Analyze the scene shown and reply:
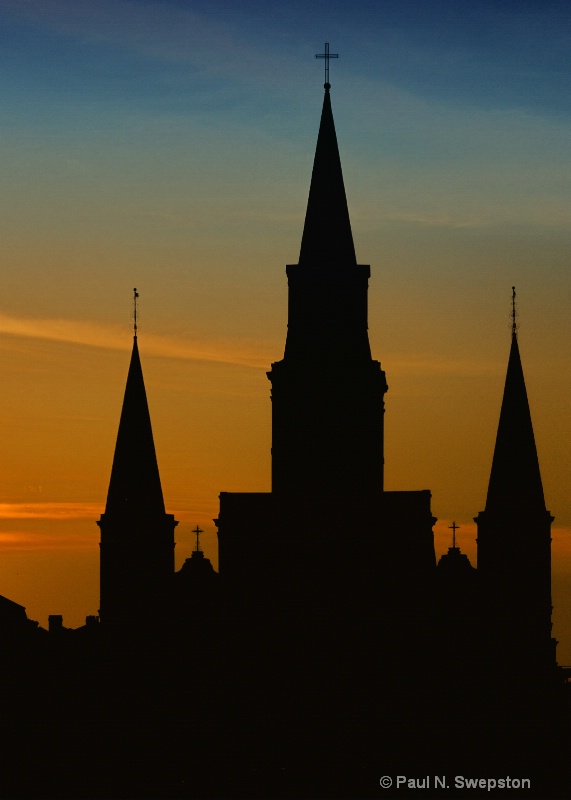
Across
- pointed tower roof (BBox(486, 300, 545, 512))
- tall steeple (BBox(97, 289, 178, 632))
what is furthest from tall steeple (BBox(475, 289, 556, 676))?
tall steeple (BBox(97, 289, 178, 632))

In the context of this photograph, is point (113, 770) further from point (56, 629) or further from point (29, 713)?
point (56, 629)

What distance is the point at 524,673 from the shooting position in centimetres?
8100

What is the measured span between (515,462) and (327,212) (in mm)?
10940

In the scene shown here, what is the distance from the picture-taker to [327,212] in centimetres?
8238

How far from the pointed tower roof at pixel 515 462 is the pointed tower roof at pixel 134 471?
473 inches

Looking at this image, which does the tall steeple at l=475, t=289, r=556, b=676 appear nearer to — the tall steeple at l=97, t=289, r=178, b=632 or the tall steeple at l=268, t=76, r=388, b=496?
the tall steeple at l=268, t=76, r=388, b=496

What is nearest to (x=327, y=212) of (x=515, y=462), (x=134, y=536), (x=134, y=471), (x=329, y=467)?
(x=329, y=467)

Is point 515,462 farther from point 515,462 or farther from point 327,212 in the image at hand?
point 327,212

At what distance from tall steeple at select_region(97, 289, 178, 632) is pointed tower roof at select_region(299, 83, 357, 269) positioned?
8.61 metres

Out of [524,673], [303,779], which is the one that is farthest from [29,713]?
[524,673]

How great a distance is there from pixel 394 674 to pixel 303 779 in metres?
5.93

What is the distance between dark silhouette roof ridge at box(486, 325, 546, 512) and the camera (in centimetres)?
8206

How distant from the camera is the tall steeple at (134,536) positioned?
83.4m

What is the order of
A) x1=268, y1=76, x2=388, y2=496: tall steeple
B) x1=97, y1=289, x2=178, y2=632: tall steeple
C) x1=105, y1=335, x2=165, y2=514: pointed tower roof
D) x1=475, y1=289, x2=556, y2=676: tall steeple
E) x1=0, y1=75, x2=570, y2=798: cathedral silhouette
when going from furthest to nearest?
x1=105, y1=335, x2=165, y2=514: pointed tower roof, x1=97, y1=289, x2=178, y2=632: tall steeple, x1=268, y1=76, x2=388, y2=496: tall steeple, x1=475, y1=289, x2=556, y2=676: tall steeple, x1=0, y1=75, x2=570, y2=798: cathedral silhouette
